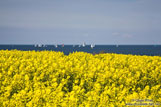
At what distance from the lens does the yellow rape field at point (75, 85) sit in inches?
228

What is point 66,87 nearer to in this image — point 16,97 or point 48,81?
point 48,81

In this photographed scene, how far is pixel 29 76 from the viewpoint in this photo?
794cm

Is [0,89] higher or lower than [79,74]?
lower

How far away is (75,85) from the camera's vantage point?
7.57 meters

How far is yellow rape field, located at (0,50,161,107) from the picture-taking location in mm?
5793

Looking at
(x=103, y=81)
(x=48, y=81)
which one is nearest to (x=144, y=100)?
(x=103, y=81)

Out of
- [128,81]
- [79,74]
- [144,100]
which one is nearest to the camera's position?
[144,100]

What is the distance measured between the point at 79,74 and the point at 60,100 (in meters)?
2.07

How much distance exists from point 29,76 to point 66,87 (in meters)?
1.44

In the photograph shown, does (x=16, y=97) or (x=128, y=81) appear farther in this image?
(x=128, y=81)

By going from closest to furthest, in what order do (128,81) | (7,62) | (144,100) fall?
(144,100) → (128,81) → (7,62)

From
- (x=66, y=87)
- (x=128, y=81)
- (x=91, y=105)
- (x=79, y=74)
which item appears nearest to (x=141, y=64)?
(x=128, y=81)

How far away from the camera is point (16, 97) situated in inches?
245

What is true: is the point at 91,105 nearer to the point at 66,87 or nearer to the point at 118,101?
the point at 118,101
